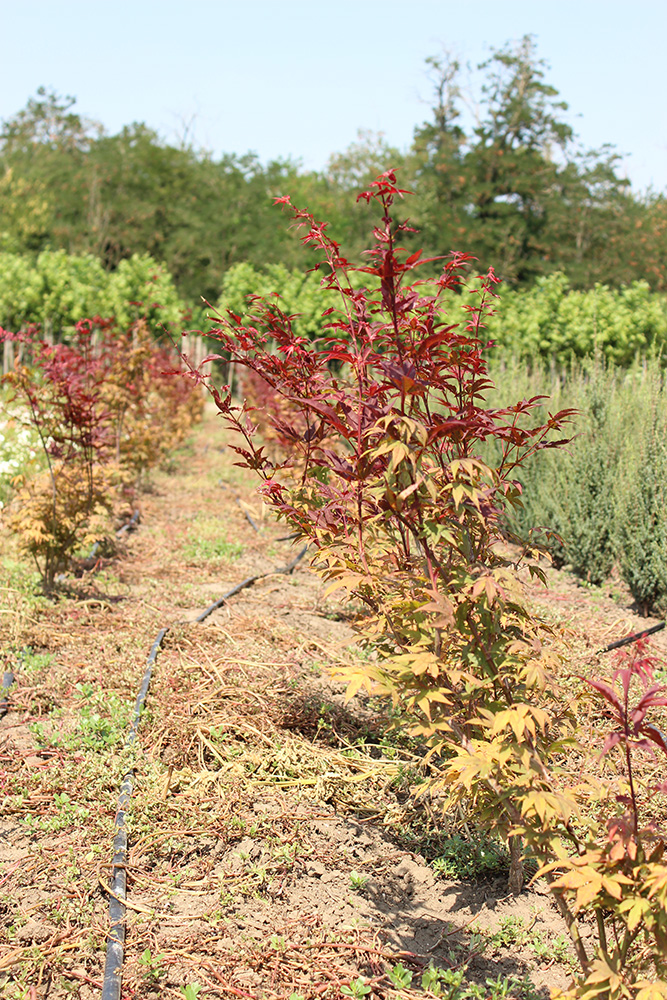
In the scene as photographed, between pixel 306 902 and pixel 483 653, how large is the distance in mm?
1007

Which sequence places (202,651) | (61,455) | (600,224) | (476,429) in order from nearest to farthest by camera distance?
(476,429), (202,651), (61,455), (600,224)

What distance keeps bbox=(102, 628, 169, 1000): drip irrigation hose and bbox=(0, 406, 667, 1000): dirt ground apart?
32 millimetres

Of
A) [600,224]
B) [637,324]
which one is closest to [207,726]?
[637,324]

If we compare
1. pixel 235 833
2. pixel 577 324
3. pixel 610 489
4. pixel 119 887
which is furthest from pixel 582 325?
pixel 119 887

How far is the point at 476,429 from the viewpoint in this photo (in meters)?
2.05

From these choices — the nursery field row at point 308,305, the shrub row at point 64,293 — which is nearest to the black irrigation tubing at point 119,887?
the nursery field row at point 308,305

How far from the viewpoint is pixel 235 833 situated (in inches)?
106

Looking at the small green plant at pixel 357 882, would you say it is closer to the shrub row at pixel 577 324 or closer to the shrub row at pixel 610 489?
the shrub row at pixel 610 489

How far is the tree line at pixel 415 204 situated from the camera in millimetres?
26047

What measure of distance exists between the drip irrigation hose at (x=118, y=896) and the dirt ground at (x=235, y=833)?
1.2 inches

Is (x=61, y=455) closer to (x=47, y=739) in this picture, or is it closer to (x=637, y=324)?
(x=47, y=739)

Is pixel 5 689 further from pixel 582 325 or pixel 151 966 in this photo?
pixel 582 325

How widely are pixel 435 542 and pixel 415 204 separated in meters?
27.4

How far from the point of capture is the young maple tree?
1874 mm
